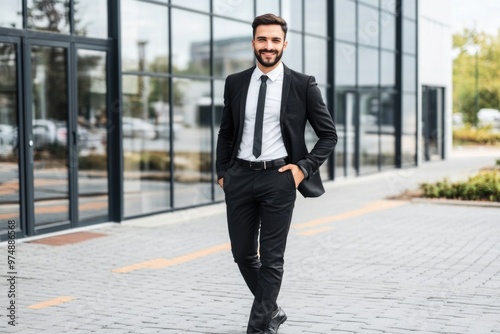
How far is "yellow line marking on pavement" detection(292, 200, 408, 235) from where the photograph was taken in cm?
1140

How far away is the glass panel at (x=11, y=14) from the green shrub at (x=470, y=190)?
7933 mm

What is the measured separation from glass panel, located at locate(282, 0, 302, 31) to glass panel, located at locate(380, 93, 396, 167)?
17.3 ft

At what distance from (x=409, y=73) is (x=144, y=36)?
40.3 feet

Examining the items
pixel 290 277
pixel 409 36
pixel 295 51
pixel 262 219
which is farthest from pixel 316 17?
pixel 262 219

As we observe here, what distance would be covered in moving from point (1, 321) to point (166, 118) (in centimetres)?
765

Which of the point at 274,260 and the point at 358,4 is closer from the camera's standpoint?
the point at 274,260

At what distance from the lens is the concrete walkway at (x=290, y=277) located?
584 cm

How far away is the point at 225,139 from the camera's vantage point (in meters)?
5.30

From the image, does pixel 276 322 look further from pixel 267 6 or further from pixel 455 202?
pixel 267 6

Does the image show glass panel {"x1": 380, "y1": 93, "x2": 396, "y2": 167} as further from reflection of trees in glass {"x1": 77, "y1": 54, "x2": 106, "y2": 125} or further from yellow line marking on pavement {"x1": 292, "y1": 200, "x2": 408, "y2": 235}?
reflection of trees in glass {"x1": 77, "y1": 54, "x2": 106, "y2": 125}

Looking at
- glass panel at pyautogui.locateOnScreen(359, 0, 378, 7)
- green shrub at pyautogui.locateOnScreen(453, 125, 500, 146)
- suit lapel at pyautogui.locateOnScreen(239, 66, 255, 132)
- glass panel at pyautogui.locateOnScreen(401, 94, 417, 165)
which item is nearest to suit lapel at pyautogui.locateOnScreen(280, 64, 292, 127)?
suit lapel at pyautogui.locateOnScreen(239, 66, 255, 132)

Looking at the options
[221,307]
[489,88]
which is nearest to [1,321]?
[221,307]

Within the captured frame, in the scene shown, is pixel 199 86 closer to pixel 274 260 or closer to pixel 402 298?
pixel 402 298

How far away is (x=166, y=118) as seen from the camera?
43.6 ft
